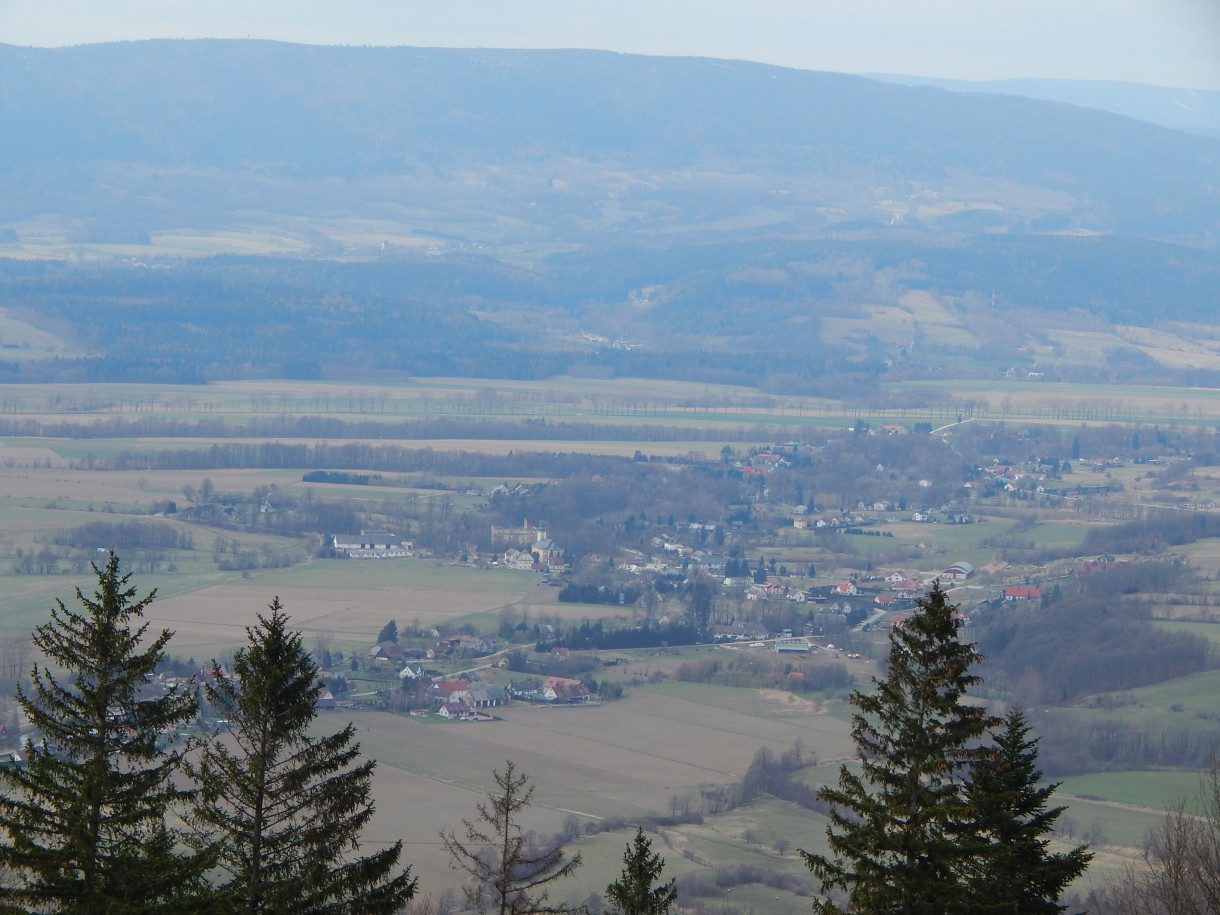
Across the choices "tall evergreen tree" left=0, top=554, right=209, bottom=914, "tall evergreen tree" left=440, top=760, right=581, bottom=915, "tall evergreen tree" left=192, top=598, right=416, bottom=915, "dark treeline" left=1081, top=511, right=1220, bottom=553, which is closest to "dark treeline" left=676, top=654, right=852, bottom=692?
"tall evergreen tree" left=440, top=760, right=581, bottom=915

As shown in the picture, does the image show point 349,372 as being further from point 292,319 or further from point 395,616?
point 395,616

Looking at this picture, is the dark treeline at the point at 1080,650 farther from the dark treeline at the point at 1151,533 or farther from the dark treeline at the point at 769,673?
the dark treeline at the point at 1151,533

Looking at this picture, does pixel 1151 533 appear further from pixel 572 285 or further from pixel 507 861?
pixel 572 285

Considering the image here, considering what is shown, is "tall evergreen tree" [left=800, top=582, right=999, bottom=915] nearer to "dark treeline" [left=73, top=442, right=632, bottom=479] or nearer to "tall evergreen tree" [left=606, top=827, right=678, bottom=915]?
"tall evergreen tree" [left=606, top=827, right=678, bottom=915]

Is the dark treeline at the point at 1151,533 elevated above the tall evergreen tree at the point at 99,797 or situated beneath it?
elevated above

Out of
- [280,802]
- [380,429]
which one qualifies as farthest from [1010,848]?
[380,429]

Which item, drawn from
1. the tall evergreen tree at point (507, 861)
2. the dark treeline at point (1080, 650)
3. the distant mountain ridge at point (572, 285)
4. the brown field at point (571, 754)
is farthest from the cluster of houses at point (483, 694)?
the distant mountain ridge at point (572, 285)
